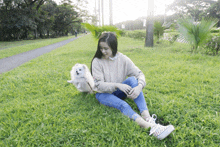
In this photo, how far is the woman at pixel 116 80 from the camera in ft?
6.02

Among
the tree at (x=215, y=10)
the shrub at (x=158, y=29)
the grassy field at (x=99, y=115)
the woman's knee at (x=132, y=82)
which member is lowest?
the grassy field at (x=99, y=115)

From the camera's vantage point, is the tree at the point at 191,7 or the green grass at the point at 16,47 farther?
the tree at the point at 191,7

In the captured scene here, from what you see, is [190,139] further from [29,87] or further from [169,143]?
[29,87]

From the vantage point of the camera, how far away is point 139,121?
5.72ft

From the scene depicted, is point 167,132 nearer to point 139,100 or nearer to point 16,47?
point 139,100

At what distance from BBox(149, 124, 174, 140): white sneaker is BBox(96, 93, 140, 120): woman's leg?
0.84 ft

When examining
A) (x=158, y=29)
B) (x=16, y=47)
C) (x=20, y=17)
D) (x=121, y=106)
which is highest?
(x=20, y=17)

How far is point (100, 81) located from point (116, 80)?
0.31 metres

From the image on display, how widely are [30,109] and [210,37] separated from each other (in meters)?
5.71

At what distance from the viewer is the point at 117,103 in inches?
76.7

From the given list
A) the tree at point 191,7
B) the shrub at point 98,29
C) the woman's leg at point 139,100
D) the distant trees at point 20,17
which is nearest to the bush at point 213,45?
the shrub at point 98,29

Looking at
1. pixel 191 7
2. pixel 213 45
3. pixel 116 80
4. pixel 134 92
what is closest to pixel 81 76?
pixel 116 80

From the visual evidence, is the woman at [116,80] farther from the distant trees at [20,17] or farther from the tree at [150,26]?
the distant trees at [20,17]

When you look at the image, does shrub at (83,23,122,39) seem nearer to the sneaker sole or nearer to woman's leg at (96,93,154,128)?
woman's leg at (96,93,154,128)
